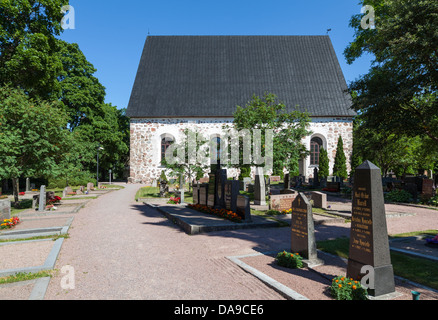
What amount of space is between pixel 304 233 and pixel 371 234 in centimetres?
176

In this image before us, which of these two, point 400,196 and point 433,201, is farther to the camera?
point 400,196

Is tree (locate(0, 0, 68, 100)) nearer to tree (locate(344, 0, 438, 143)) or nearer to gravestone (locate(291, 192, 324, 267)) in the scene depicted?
gravestone (locate(291, 192, 324, 267))

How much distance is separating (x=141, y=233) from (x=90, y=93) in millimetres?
27702

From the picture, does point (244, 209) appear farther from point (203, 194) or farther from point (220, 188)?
point (203, 194)

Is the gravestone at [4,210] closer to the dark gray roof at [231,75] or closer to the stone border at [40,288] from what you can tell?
the stone border at [40,288]

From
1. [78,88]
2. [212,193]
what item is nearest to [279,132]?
[212,193]

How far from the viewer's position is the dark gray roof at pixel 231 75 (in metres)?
30.4

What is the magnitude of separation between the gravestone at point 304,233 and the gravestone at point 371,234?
1152mm

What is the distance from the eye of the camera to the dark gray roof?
30.4 metres

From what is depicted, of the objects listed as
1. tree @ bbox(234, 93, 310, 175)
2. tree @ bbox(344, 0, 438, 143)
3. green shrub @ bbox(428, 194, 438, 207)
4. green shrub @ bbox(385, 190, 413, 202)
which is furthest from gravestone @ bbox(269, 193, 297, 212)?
green shrub @ bbox(428, 194, 438, 207)

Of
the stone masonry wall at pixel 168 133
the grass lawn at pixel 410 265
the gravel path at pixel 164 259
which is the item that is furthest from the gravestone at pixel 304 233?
the stone masonry wall at pixel 168 133

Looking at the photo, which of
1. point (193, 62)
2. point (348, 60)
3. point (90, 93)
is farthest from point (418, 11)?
point (90, 93)

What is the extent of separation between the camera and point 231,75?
3288 centimetres
